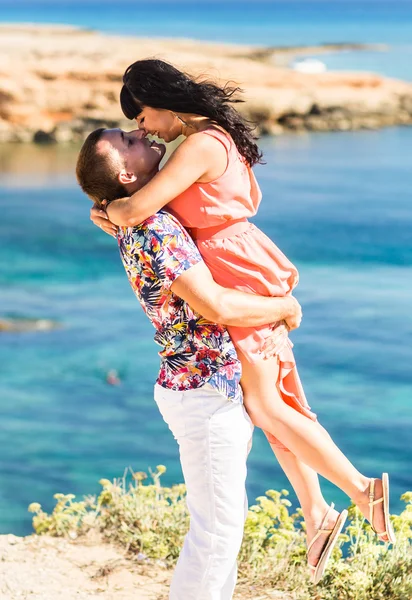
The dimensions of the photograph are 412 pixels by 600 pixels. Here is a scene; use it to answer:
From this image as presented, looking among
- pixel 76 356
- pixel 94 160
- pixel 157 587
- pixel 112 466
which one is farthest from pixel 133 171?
pixel 76 356

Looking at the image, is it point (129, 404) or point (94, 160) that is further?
point (129, 404)

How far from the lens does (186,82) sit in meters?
2.76

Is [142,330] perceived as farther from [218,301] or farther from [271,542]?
[218,301]

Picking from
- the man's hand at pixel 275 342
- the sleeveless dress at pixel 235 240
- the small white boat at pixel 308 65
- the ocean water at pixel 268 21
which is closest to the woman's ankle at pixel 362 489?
the sleeveless dress at pixel 235 240

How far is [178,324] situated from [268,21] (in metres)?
79.3

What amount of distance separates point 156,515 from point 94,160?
1921 mm

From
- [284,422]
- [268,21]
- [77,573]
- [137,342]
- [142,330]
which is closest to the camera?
[284,422]

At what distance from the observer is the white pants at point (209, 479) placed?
2.76m

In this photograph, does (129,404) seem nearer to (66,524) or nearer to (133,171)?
(66,524)

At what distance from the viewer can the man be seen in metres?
2.70

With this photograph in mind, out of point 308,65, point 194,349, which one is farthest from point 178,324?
point 308,65

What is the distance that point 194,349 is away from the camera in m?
2.79

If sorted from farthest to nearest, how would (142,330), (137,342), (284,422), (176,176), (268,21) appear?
(268,21) < (142,330) < (137,342) < (284,422) < (176,176)

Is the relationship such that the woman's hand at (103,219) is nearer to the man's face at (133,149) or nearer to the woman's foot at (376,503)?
the man's face at (133,149)
